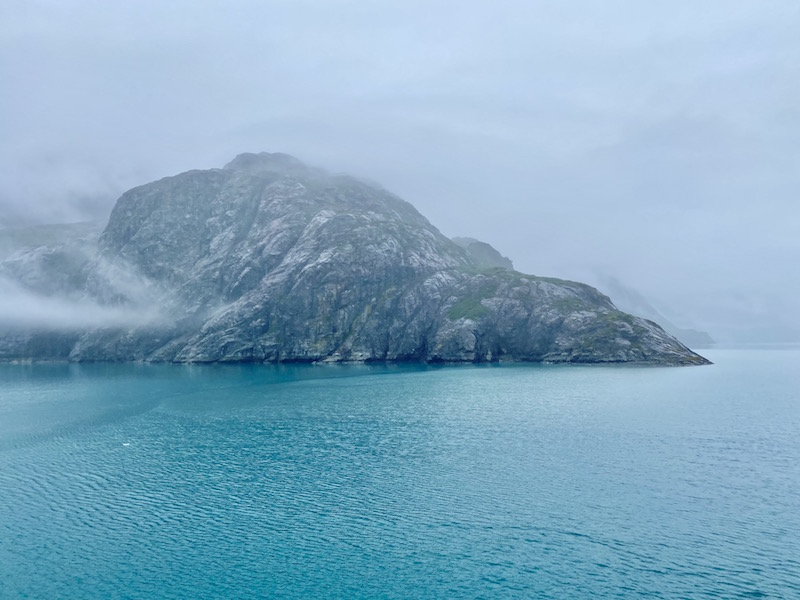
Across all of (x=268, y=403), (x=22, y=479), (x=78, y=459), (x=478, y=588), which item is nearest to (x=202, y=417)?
(x=268, y=403)

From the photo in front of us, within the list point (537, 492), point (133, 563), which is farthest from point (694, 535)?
point (133, 563)

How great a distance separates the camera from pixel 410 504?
64.6 meters

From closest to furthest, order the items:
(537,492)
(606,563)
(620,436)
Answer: (606,563) → (537,492) → (620,436)

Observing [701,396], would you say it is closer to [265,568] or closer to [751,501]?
[751,501]

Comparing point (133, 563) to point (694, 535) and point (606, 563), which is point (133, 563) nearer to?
point (606, 563)

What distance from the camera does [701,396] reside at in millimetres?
145875

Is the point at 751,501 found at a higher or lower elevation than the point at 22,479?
higher

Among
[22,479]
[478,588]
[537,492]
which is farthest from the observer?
[22,479]

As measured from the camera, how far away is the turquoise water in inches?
1861

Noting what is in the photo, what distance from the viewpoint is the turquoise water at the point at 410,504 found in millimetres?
47281

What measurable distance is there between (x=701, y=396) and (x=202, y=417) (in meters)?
138

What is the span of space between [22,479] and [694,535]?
304ft

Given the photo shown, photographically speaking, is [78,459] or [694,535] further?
[78,459]

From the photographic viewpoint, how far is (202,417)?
433 ft
